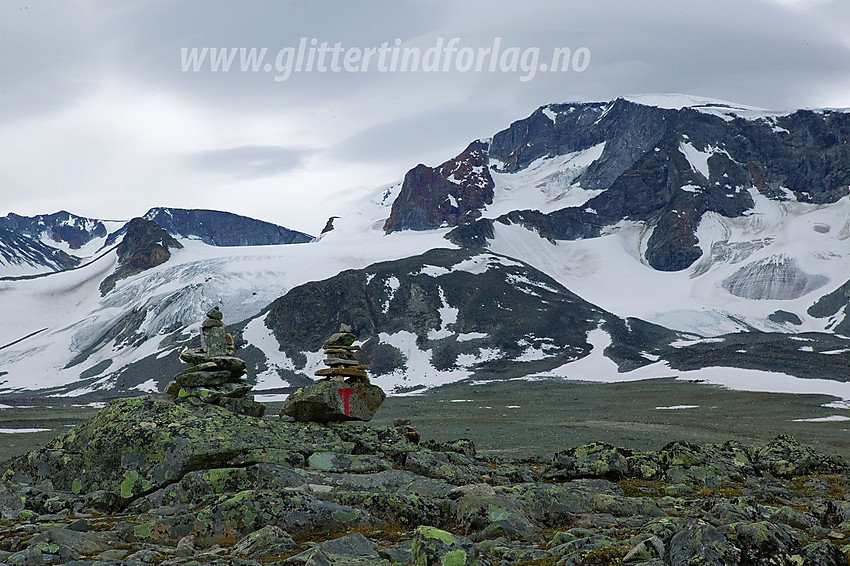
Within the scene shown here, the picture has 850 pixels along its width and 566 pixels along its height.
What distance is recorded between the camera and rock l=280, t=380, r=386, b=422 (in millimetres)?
21562

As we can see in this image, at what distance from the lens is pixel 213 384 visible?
19.7m

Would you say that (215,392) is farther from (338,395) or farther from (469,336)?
(469,336)

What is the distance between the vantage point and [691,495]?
18062mm

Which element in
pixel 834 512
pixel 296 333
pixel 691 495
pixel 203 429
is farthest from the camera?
pixel 296 333

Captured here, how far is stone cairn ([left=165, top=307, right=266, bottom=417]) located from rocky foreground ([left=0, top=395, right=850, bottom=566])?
1.01m

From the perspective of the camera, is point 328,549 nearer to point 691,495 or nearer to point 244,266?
point 691,495

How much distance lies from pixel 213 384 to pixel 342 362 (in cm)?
520

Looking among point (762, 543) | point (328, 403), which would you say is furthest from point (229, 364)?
point (762, 543)

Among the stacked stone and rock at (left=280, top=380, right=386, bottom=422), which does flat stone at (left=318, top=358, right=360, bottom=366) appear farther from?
rock at (left=280, top=380, right=386, bottom=422)

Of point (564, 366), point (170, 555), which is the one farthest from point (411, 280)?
point (170, 555)

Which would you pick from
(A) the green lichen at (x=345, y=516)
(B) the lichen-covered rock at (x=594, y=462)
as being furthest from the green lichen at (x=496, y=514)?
(B) the lichen-covered rock at (x=594, y=462)

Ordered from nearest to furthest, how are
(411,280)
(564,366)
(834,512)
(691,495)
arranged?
(834,512) → (691,495) → (564,366) → (411,280)

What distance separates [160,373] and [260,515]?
438ft

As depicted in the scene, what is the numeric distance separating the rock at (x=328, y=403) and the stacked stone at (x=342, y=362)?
1.86ft
